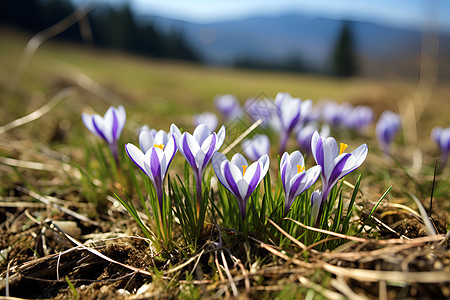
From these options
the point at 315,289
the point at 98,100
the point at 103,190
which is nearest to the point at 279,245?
the point at 315,289

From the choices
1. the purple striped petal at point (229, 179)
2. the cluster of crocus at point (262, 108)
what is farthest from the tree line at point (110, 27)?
the purple striped petal at point (229, 179)

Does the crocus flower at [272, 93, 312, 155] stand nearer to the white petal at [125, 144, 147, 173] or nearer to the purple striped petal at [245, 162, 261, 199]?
the purple striped petal at [245, 162, 261, 199]

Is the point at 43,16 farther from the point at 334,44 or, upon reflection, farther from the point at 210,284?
the point at 210,284

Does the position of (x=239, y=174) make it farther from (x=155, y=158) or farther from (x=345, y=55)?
(x=345, y=55)

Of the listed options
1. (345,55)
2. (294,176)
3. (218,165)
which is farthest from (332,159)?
(345,55)

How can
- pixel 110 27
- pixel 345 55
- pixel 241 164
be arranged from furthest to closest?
pixel 110 27 < pixel 345 55 < pixel 241 164

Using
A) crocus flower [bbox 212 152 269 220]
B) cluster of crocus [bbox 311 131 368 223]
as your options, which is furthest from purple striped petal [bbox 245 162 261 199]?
cluster of crocus [bbox 311 131 368 223]

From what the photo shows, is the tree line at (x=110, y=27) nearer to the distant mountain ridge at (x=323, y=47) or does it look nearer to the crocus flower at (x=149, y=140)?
the distant mountain ridge at (x=323, y=47)
